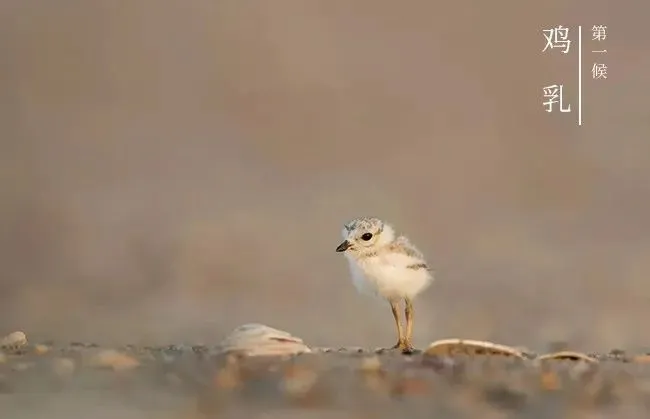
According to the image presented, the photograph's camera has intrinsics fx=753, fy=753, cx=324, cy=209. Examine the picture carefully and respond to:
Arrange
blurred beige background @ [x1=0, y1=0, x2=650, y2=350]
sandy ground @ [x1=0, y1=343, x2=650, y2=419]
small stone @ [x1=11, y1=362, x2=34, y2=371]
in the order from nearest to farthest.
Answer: sandy ground @ [x1=0, y1=343, x2=650, y2=419] → small stone @ [x1=11, y1=362, x2=34, y2=371] → blurred beige background @ [x1=0, y1=0, x2=650, y2=350]

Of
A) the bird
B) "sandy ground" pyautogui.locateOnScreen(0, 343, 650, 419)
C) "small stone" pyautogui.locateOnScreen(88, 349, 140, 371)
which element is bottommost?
"sandy ground" pyautogui.locateOnScreen(0, 343, 650, 419)

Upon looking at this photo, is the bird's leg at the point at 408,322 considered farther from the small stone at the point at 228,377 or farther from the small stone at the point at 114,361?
the small stone at the point at 114,361

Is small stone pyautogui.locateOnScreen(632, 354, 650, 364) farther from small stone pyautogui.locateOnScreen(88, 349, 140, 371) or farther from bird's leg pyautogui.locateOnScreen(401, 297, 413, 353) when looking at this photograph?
small stone pyautogui.locateOnScreen(88, 349, 140, 371)

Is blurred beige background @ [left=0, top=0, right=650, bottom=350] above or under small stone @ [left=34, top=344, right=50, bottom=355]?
above

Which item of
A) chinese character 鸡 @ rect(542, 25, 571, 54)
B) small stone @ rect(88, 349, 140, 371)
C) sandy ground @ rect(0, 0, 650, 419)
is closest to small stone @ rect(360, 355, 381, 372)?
sandy ground @ rect(0, 0, 650, 419)

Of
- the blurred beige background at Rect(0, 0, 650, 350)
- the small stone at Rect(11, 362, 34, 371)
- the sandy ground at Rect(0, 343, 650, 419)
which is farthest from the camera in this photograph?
the blurred beige background at Rect(0, 0, 650, 350)

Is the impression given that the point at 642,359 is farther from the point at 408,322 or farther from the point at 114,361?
the point at 114,361

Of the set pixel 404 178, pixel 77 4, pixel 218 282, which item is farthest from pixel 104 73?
pixel 404 178

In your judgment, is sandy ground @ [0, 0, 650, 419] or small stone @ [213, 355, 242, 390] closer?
small stone @ [213, 355, 242, 390]

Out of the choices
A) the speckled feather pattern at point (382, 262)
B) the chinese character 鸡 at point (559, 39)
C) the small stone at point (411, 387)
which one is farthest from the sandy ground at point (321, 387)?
the chinese character 鸡 at point (559, 39)
